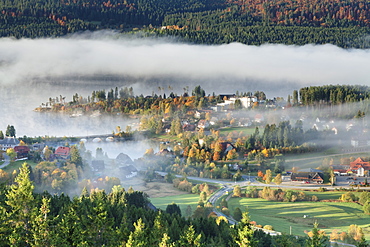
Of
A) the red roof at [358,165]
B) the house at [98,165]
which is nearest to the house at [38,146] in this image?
the house at [98,165]

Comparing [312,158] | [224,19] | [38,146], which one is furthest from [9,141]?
[224,19]

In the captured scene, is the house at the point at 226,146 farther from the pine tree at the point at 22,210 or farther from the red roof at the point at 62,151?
the pine tree at the point at 22,210

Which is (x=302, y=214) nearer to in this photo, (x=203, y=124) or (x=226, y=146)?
(x=226, y=146)

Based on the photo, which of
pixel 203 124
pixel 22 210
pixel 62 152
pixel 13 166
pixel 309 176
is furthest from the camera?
pixel 203 124

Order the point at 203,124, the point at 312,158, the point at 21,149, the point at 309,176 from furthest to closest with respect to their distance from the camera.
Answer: the point at 203,124
the point at 312,158
the point at 309,176
the point at 21,149

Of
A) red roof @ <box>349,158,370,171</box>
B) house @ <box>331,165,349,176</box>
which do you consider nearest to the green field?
house @ <box>331,165,349,176</box>

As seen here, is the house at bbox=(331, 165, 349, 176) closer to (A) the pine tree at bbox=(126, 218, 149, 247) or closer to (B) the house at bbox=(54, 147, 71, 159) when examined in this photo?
(B) the house at bbox=(54, 147, 71, 159)

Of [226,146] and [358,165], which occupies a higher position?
[226,146]

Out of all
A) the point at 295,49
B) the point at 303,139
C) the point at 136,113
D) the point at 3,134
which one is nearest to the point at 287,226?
the point at 303,139
